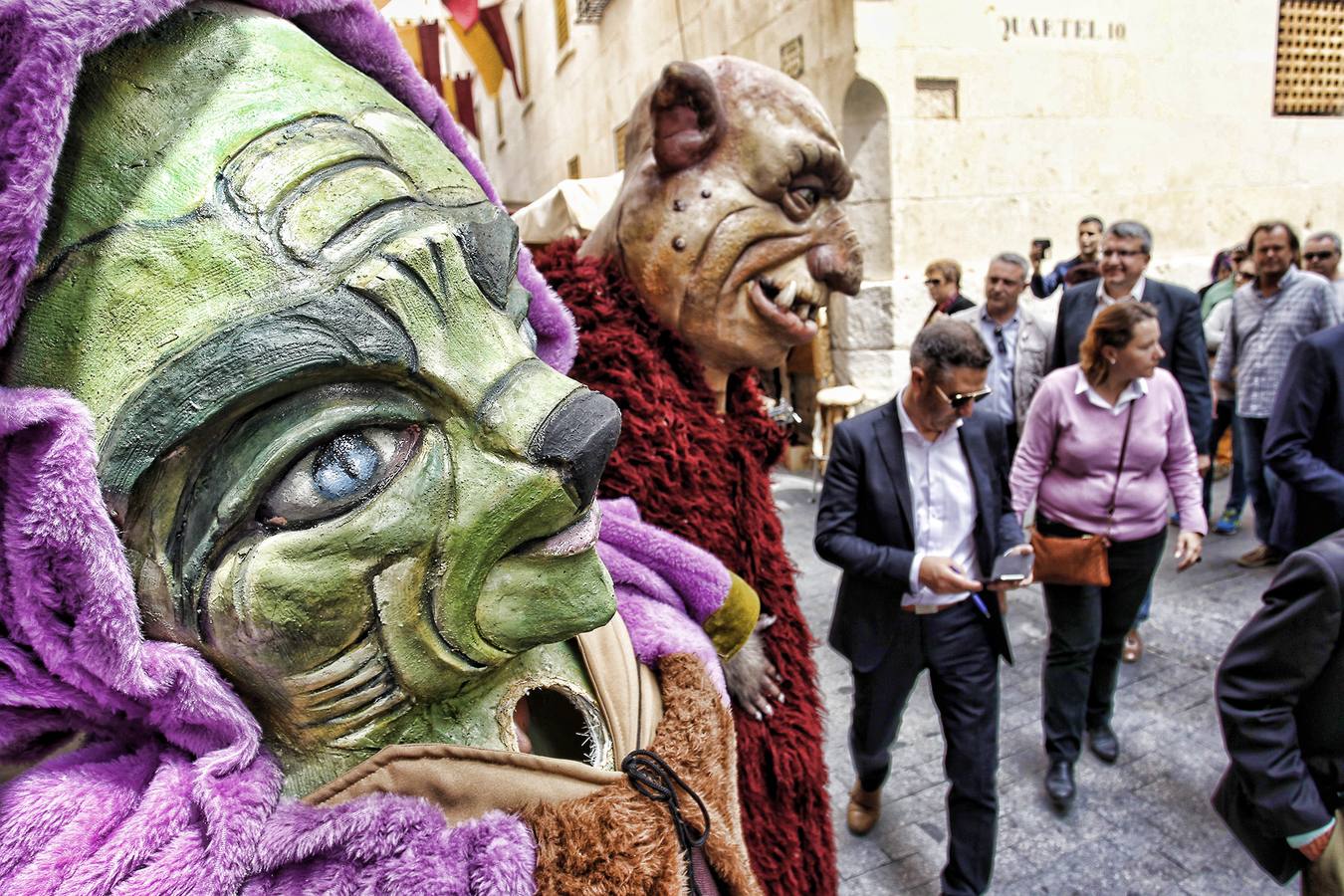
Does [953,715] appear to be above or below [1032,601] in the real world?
above

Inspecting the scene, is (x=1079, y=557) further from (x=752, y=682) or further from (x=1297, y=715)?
(x=752, y=682)

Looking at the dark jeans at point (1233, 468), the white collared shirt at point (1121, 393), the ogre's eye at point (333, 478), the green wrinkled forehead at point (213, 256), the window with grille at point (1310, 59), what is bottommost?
the dark jeans at point (1233, 468)

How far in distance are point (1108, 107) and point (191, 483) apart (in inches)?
279

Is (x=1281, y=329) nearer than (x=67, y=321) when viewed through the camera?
No

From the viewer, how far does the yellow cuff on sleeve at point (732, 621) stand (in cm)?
123

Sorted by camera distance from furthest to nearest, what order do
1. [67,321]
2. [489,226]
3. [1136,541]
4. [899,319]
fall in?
1. [899,319]
2. [1136,541]
3. [489,226]
4. [67,321]

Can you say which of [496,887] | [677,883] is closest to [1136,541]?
[677,883]

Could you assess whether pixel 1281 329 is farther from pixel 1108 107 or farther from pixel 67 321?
pixel 67 321

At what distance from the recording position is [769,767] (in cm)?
139

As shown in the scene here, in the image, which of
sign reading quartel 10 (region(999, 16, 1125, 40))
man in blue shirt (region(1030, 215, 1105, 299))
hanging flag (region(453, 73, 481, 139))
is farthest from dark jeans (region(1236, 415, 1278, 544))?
hanging flag (region(453, 73, 481, 139))

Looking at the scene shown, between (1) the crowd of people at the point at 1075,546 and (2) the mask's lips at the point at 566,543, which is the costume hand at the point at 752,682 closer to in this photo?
(2) the mask's lips at the point at 566,543

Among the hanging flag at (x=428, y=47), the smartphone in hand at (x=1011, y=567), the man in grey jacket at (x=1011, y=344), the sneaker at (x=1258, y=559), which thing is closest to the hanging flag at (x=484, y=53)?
the hanging flag at (x=428, y=47)

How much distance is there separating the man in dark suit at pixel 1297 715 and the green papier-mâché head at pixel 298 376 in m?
1.65

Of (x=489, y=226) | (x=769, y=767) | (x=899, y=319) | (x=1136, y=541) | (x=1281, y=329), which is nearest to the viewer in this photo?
(x=489, y=226)
